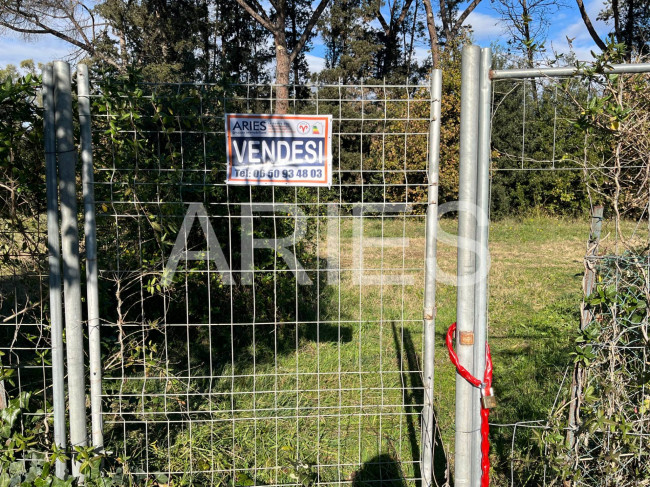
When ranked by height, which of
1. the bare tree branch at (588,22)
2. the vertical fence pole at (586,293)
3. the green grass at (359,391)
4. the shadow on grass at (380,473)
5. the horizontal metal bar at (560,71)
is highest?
the bare tree branch at (588,22)

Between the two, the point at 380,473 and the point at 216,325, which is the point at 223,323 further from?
the point at 380,473

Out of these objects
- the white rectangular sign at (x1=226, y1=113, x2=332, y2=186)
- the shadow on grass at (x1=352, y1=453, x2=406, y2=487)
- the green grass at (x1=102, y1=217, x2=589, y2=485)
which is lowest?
the shadow on grass at (x1=352, y1=453, x2=406, y2=487)

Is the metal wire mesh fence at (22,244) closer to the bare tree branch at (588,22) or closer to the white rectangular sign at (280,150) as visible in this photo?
the white rectangular sign at (280,150)

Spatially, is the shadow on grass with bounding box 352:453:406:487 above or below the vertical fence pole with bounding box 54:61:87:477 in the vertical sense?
below

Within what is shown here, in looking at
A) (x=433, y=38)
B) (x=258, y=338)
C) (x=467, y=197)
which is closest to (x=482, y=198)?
(x=467, y=197)

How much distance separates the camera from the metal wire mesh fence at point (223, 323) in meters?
3.01

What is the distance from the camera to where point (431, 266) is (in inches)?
111

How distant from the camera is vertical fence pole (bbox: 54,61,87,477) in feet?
8.77

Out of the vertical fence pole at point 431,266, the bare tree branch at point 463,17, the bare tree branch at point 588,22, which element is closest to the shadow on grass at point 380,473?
the vertical fence pole at point 431,266

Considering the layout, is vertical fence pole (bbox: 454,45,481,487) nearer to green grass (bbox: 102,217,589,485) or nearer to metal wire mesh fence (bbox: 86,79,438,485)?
metal wire mesh fence (bbox: 86,79,438,485)

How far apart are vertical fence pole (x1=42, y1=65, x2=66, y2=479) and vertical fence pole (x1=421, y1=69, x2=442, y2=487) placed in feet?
6.42

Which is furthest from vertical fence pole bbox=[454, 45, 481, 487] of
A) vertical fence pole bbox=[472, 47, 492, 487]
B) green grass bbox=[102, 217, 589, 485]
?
green grass bbox=[102, 217, 589, 485]

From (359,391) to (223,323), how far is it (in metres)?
1.37

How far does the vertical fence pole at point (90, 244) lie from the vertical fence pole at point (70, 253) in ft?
0.18
